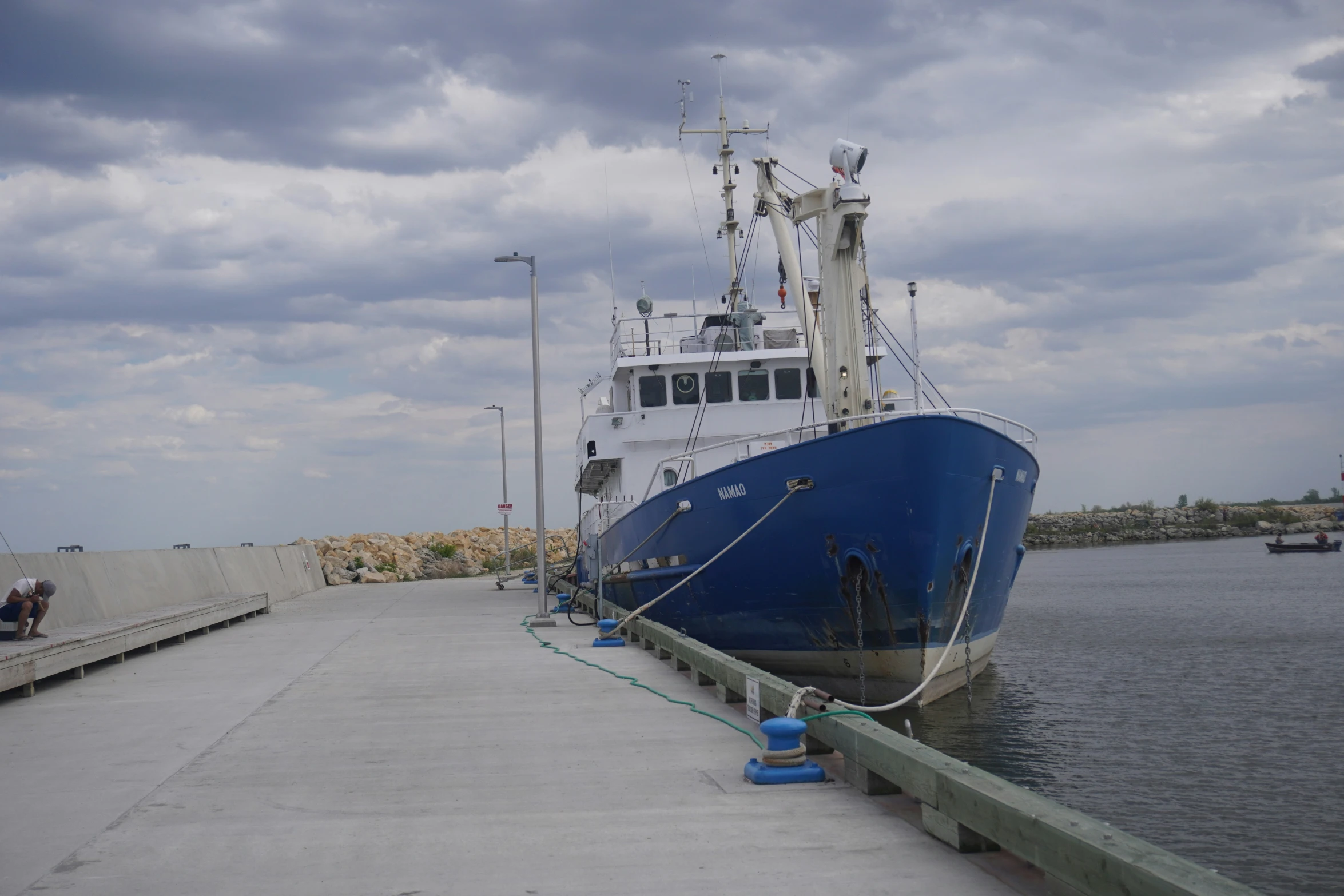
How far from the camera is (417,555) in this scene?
48.5 metres

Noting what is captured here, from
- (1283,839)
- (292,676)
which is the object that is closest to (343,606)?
(292,676)

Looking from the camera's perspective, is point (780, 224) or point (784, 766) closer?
point (784, 766)

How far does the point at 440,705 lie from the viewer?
895cm

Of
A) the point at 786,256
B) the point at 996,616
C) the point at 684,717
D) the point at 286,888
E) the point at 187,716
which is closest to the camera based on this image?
the point at 286,888

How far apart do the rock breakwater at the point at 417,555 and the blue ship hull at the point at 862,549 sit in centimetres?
2631

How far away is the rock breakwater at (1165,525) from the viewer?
Result: 81.8 meters

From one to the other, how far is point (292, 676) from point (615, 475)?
27.0 feet

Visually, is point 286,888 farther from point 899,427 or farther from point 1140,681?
point 1140,681

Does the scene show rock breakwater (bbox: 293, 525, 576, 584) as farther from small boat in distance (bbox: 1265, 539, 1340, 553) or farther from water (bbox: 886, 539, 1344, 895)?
small boat in distance (bbox: 1265, 539, 1340, 553)

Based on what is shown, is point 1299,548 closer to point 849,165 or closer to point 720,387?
point 720,387

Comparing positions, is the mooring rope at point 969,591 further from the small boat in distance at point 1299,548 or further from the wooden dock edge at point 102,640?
the small boat in distance at point 1299,548

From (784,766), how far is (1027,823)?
2050 mm

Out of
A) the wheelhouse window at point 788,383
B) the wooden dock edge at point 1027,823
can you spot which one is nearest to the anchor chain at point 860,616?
the wooden dock edge at point 1027,823

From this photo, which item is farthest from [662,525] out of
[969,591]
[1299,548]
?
[1299,548]
